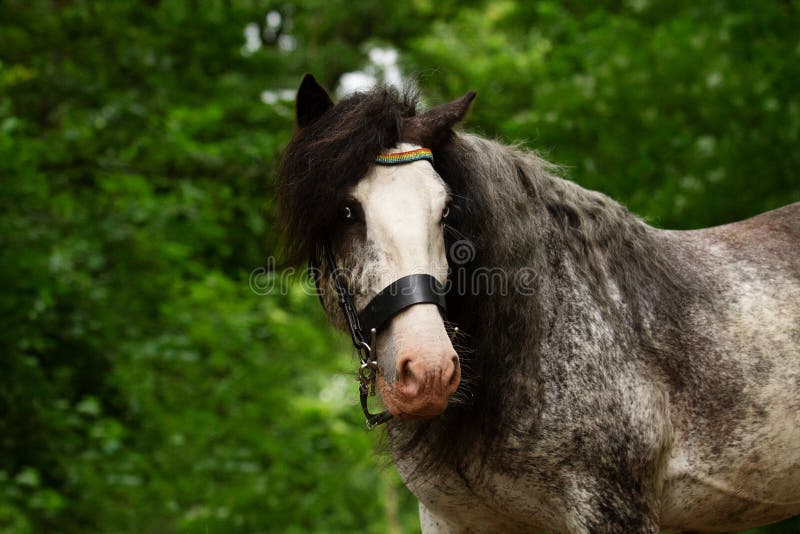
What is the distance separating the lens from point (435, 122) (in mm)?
2883

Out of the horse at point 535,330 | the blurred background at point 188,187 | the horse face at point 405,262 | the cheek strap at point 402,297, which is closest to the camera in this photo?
the horse face at point 405,262

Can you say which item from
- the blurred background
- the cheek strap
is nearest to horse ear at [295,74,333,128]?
the cheek strap

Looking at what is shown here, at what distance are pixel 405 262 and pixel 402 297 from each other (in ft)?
0.40

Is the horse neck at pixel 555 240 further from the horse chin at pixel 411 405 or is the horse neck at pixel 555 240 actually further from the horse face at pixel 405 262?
the horse chin at pixel 411 405

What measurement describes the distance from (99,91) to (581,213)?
239 inches

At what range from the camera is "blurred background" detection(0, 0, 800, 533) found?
702 centimetres

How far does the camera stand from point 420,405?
7.88 feet

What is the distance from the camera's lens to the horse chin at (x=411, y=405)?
240cm

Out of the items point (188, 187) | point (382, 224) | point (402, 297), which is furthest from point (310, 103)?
point (188, 187)

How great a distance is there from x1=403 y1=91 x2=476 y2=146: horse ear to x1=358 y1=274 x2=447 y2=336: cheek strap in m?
0.59

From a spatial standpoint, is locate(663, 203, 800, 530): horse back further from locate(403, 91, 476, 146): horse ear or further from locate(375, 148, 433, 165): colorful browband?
locate(375, 148, 433, 165): colorful browband

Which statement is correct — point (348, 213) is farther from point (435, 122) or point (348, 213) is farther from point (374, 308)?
point (435, 122)

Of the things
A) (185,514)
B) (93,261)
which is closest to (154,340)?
(93,261)

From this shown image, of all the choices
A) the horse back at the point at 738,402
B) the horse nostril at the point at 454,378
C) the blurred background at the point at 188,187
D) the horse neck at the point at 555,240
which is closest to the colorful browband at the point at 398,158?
the horse neck at the point at 555,240
